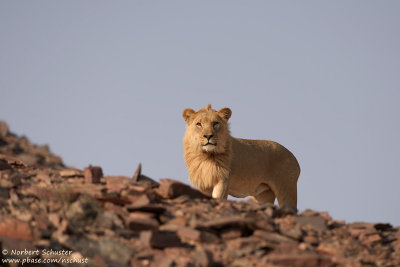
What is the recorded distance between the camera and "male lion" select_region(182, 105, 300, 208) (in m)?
13.2

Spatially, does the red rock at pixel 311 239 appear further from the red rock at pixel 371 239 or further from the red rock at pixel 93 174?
the red rock at pixel 93 174

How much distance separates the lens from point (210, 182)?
1325 centimetres

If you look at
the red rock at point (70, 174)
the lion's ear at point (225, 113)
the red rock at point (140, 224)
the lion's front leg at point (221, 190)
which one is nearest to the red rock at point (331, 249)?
the red rock at point (140, 224)

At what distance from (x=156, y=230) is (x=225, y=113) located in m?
6.04

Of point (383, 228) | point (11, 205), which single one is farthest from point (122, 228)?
point (383, 228)

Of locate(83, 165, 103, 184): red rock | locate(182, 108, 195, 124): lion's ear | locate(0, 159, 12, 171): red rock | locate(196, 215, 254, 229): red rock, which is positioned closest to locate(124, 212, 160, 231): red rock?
locate(196, 215, 254, 229): red rock

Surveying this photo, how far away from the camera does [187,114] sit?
45.5 ft

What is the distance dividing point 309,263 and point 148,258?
2.03 metres

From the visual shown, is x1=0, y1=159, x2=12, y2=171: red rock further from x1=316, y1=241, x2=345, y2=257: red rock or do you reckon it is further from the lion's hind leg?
the lion's hind leg

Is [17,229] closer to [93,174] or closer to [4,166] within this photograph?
[93,174]

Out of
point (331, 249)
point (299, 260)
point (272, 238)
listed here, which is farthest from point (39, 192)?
point (331, 249)

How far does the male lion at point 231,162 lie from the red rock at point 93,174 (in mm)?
3276

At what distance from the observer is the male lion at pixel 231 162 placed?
1324 centimetres

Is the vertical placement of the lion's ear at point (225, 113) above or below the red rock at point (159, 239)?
above
